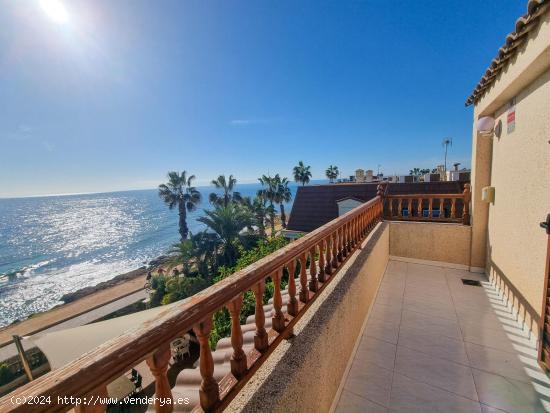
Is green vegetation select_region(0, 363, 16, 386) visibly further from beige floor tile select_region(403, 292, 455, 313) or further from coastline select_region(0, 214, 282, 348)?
beige floor tile select_region(403, 292, 455, 313)

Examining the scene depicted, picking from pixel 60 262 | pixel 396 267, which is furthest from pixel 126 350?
pixel 60 262

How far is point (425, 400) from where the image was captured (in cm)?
214

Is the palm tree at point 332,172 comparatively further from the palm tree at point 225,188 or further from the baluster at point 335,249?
the baluster at point 335,249

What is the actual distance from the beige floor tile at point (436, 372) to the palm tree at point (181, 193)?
76.6 feet

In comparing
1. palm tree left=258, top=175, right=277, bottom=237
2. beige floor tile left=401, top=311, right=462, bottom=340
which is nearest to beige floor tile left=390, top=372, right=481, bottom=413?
beige floor tile left=401, top=311, right=462, bottom=340

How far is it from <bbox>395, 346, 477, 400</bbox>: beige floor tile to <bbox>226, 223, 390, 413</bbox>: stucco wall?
534 mm

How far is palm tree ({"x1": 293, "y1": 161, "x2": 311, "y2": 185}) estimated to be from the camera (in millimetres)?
30969

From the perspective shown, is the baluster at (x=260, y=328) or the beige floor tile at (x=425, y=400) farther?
the beige floor tile at (x=425, y=400)

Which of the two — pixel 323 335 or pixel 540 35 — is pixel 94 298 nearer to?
pixel 323 335

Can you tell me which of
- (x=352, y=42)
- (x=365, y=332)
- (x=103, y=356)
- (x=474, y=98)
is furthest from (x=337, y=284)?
(x=352, y=42)

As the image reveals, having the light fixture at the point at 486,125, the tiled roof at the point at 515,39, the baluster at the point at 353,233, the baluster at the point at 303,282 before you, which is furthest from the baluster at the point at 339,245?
the light fixture at the point at 486,125

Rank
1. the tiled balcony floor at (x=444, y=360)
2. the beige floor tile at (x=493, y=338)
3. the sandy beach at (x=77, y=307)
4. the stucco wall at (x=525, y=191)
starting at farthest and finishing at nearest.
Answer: the sandy beach at (x=77, y=307) → the beige floor tile at (x=493, y=338) → the stucco wall at (x=525, y=191) → the tiled balcony floor at (x=444, y=360)

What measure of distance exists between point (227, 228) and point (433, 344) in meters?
12.0

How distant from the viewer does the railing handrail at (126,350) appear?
1.74ft
